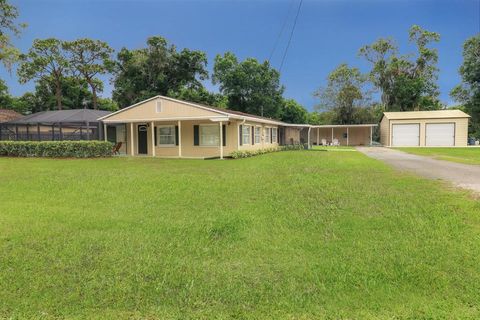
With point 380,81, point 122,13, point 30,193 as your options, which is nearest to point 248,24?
point 122,13

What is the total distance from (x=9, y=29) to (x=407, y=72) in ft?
136

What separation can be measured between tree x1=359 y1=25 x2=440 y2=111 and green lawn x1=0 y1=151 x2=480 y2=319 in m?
39.4

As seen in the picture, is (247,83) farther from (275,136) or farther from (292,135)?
(275,136)

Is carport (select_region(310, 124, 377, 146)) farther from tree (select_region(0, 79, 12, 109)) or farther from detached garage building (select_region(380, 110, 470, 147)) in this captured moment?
tree (select_region(0, 79, 12, 109))

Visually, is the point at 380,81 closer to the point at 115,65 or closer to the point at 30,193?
the point at 115,65

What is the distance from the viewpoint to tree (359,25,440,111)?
41.4 meters

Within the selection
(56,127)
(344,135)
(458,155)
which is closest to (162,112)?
(56,127)

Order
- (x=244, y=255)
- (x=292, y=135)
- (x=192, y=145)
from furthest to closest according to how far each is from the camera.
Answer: (x=292, y=135) → (x=192, y=145) → (x=244, y=255)

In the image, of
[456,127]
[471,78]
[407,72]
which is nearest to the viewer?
[456,127]

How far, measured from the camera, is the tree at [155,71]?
3478 cm

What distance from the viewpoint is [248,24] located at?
2053 cm

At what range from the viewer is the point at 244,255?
4074 mm

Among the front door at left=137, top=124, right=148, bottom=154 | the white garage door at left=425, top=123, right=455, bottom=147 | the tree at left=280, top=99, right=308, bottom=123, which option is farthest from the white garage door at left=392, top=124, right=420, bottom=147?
the front door at left=137, top=124, right=148, bottom=154

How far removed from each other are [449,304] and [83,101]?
46.3 metres
